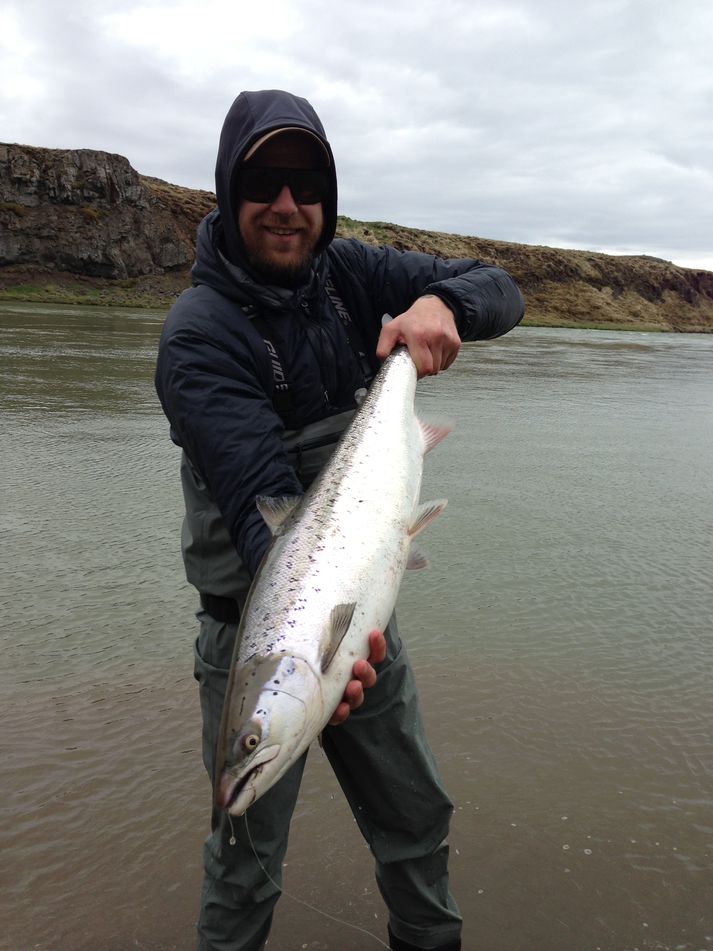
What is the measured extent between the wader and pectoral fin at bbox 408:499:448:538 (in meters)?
0.37

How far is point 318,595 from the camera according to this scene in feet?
6.53

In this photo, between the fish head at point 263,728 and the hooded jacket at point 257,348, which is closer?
the fish head at point 263,728

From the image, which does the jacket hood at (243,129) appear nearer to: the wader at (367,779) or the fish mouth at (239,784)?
the wader at (367,779)

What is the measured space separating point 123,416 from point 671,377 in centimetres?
1399

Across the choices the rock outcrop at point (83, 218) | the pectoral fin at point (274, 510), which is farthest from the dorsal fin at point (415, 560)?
the rock outcrop at point (83, 218)

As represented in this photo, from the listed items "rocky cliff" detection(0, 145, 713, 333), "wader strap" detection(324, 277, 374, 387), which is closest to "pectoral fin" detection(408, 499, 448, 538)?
"wader strap" detection(324, 277, 374, 387)

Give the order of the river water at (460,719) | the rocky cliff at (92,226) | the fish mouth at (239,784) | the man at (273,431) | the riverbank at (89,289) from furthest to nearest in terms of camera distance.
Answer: the rocky cliff at (92,226) → the riverbank at (89,289) → the river water at (460,719) → the man at (273,431) → the fish mouth at (239,784)

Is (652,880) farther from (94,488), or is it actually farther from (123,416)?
(123,416)

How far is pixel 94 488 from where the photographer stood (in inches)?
262

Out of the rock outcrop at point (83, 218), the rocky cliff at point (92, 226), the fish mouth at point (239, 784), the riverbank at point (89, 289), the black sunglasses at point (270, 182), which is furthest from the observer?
the rock outcrop at point (83, 218)

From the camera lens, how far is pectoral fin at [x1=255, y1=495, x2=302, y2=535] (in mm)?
2096

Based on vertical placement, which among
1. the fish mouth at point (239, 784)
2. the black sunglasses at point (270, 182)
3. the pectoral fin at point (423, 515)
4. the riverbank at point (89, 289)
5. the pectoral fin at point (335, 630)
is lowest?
the riverbank at point (89, 289)

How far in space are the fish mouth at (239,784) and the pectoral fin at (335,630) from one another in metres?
0.24

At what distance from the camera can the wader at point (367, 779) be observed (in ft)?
7.55
